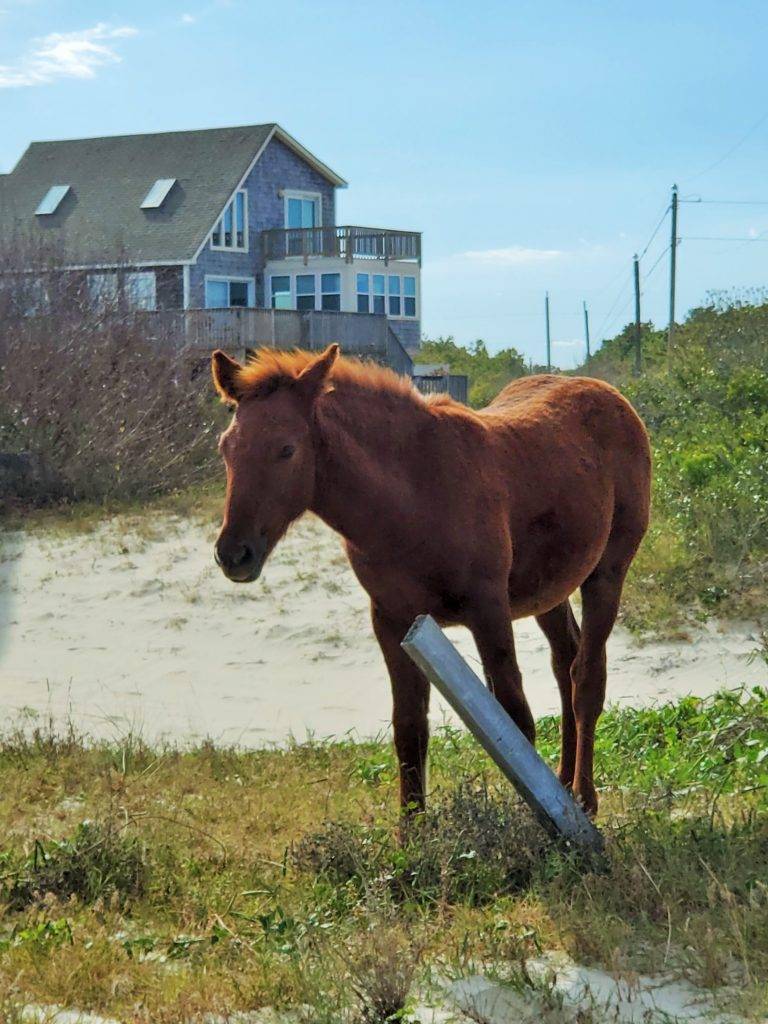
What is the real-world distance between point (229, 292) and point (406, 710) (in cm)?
3839

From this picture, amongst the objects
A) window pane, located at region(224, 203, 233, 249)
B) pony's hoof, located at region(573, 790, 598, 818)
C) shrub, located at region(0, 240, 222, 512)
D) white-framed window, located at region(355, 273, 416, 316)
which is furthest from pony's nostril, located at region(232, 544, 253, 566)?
→ white-framed window, located at region(355, 273, 416, 316)

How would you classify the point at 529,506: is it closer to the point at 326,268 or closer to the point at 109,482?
the point at 109,482

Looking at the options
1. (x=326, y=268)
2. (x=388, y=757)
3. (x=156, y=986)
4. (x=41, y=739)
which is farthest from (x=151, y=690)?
(x=326, y=268)

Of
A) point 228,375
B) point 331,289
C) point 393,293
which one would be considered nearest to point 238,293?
point 331,289

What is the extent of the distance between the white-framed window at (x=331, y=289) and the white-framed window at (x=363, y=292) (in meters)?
0.76

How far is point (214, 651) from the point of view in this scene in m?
12.2

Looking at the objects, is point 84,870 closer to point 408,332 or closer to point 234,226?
point 234,226

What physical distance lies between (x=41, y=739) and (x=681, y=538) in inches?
273

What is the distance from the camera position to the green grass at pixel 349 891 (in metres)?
4.18

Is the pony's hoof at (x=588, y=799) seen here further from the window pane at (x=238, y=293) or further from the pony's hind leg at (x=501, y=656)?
the window pane at (x=238, y=293)

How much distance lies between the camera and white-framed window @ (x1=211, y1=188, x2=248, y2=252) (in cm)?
4216

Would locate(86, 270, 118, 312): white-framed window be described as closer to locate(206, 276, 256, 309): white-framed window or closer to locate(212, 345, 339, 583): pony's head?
locate(212, 345, 339, 583): pony's head

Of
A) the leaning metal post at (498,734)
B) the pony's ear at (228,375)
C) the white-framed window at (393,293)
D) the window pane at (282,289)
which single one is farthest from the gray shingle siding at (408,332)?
the leaning metal post at (498,734)

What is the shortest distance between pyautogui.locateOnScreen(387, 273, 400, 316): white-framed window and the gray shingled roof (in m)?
3.88
